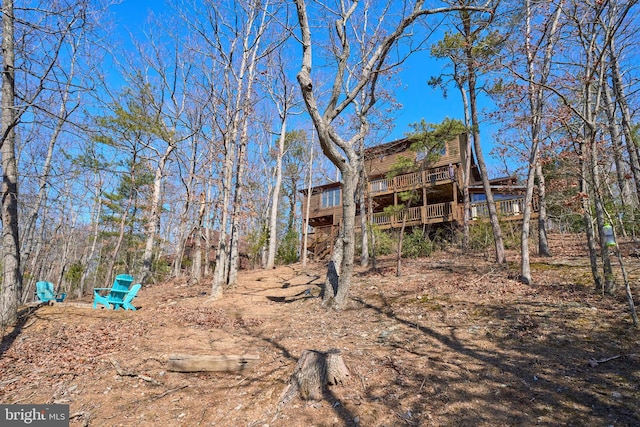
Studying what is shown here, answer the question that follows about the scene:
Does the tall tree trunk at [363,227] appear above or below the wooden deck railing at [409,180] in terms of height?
below

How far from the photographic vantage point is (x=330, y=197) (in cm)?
2502

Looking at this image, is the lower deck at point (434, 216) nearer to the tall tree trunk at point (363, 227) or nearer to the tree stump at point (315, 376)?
the tall tree trunk at point (363, 227)

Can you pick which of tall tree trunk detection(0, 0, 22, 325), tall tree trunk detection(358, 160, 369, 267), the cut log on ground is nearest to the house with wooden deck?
tall tree trunk detection(358, 160, 369, 267)

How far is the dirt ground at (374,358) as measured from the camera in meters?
3.12

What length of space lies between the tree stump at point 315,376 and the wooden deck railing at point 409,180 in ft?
47.7

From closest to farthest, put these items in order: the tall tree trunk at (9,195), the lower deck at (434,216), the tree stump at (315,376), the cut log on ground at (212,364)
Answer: the tree stump at (315,376), the cut log on ground at (212,364), the tall tree trunk at (9,195), the lower deck at (434,216)

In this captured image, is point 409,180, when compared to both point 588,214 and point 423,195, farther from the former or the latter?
point 588,214

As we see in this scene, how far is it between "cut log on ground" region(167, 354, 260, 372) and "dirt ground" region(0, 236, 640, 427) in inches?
3.3

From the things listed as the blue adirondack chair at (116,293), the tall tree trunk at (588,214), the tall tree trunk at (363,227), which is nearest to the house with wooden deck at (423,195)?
the tall tree trunk at (363,227)

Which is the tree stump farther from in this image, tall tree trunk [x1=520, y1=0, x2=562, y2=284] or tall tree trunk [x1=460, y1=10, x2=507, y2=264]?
tall tree trunk [x1=460, y1=10, x2=507, y2=264]

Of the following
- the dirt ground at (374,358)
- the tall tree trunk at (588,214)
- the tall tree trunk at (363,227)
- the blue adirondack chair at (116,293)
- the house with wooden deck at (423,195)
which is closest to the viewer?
the dirt ground at (374,358)

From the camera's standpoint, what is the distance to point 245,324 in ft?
22.3

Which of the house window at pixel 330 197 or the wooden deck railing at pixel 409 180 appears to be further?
the house window at pixel 330 197

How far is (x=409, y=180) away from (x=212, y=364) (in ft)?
57.7
